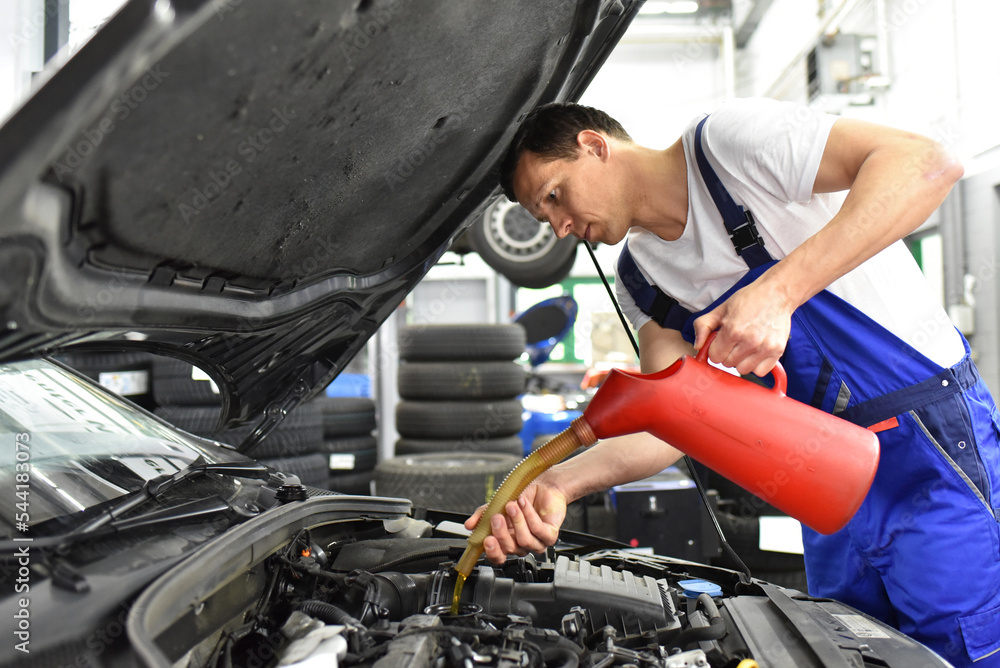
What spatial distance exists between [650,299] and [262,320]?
0.73m

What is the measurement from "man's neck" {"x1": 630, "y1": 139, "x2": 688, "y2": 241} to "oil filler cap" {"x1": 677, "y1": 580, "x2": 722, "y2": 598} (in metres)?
0.63

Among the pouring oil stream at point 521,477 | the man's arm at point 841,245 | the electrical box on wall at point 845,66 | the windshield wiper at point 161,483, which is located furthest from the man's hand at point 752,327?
the electrical box on wall at point 845,66

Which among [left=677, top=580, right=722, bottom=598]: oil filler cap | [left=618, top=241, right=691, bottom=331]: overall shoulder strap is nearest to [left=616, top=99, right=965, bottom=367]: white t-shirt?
[left=618, top=241, right=691, bottom=331]: overall shoulder strap

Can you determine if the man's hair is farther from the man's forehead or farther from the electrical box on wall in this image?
the electrical box on wall

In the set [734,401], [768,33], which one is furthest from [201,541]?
[768,33]

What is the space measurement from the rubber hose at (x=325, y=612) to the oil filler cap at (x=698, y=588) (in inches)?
22.5

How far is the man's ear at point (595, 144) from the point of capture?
125 cm

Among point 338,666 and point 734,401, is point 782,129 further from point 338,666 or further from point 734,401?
point 338,666

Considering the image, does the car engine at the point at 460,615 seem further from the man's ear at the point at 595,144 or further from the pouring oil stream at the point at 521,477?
the man's ear at the point at 595,144

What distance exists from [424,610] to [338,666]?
0.22m

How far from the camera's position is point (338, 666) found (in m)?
0.80

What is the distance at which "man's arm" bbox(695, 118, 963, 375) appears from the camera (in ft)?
3.00

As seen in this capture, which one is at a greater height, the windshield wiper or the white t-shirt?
the white t-shirt

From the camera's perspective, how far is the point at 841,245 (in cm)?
94
